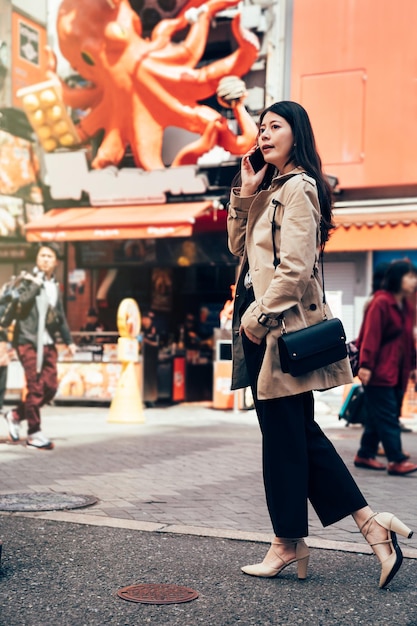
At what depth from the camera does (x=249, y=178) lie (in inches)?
155

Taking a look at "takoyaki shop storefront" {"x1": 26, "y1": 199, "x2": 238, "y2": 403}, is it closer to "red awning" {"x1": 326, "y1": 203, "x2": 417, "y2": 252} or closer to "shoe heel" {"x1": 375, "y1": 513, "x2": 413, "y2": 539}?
"red awning" {"x1": 326, "y1": 203, "x2": 417, "y2": 252}

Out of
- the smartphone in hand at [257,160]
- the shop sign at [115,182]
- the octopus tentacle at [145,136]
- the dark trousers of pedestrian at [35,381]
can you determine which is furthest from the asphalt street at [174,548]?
the octopus tentacle at [145,136]

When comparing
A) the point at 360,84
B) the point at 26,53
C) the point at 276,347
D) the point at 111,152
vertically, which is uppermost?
the point at 26,53

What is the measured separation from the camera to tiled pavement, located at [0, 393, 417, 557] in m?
4.98

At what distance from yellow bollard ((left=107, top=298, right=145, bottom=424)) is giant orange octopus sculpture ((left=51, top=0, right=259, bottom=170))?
5032 mm

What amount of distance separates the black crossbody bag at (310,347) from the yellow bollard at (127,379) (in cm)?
829

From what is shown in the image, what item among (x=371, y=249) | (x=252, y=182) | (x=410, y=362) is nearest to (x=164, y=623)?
(x=252, y=182)

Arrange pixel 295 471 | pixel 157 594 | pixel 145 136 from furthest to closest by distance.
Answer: pixel 145 136, pixel 295 471, pixel 157 594

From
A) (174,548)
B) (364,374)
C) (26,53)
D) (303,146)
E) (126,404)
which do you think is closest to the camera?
(303,146)

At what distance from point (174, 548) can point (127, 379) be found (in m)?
7.68

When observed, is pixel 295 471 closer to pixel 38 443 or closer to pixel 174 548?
pixel 174 548

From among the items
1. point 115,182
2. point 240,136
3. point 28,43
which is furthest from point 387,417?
point 28,43

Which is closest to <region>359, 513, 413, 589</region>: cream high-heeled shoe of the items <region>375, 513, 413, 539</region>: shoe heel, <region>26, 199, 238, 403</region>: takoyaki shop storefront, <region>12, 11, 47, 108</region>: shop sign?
<region>375, 513, 413, 539</region>: shoe heel

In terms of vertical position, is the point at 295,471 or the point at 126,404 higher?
the point at 295,471
